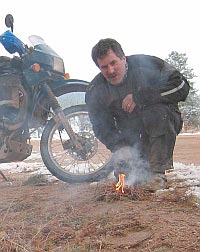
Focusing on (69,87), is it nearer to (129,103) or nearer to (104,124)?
(104,124)

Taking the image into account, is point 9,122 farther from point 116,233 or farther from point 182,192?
point 116,233

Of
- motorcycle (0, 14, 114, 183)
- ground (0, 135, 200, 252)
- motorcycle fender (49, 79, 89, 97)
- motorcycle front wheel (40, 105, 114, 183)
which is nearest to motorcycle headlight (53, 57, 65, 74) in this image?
motorcycle (0, 14, 114, 183)

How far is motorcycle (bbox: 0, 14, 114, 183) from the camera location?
170 inches

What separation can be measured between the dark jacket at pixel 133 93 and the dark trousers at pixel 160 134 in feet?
0.23

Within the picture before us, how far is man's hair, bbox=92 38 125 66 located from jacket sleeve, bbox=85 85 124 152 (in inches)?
16.5

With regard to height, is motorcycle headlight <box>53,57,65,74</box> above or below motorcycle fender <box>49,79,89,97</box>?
above

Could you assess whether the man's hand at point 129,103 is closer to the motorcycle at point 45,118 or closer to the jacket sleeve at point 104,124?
the jacket sleeve at point 104,124

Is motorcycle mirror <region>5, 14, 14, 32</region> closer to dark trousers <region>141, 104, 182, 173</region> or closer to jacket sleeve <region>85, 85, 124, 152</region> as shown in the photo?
jacket sleeve <region>85, 85, 124, 152</region>

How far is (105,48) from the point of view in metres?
3.43

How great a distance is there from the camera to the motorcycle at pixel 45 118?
4.32 meters

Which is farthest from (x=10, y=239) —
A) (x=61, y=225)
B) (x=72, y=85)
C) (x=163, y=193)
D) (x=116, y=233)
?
(x=72, y=85)

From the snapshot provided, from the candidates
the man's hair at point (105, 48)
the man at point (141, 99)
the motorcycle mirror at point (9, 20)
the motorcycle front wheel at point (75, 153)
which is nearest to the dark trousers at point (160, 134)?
the man at point (141, 99)

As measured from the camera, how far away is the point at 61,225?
2.41 m

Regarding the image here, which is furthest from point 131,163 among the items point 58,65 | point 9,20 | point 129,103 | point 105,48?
point 9,20
